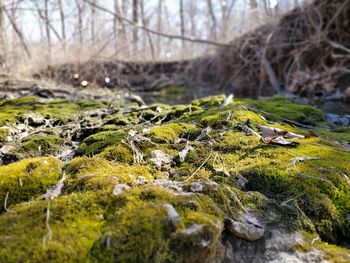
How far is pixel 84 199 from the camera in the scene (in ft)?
4.42

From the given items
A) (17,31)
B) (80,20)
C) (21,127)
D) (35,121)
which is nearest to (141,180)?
(21,127)

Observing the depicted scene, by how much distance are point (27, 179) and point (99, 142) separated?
29.0 inches

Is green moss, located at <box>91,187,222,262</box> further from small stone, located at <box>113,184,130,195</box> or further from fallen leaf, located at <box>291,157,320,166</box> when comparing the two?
fallen leaf, located at <box>291,157,320,166</box>

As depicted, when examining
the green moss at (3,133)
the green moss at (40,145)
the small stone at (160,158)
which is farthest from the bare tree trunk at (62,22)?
the small stone at (160,158)

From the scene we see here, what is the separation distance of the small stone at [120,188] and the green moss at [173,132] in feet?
2.74

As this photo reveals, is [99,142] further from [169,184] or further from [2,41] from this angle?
[2,41]

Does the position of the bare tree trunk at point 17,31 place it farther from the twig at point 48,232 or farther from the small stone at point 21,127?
the twig at point 48,232

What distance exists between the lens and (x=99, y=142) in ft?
7.44

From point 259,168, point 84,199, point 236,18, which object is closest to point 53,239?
point 84,199

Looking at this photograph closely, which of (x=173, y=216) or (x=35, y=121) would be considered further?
(x=35, y=121)

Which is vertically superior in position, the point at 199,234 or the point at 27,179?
the point at 27,179

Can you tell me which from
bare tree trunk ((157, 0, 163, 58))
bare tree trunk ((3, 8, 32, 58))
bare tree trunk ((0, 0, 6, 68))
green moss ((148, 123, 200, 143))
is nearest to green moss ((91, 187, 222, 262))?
green moss ((148, 123, 200, 143))

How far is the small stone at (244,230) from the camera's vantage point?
4.42 feet

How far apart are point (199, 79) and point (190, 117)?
7946 millimetres
